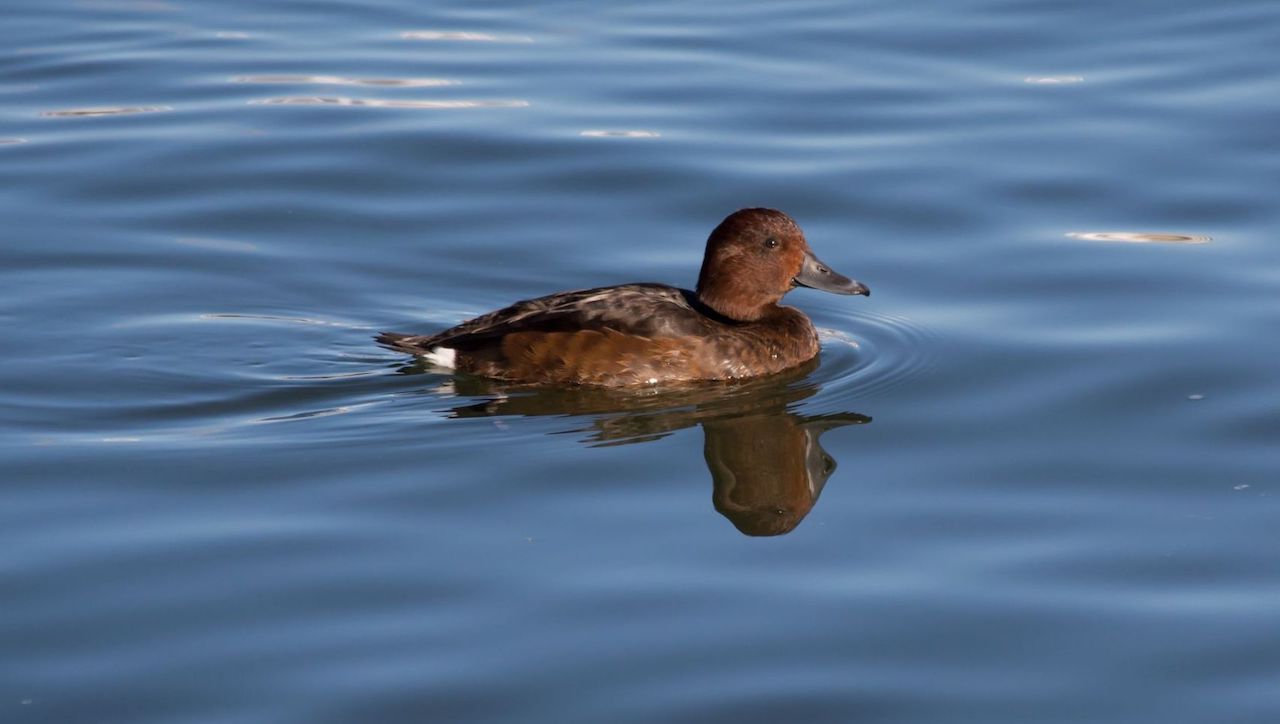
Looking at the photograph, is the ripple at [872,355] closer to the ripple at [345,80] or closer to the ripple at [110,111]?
the ripple at [345,80]

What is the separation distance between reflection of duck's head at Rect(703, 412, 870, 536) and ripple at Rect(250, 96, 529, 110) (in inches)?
231

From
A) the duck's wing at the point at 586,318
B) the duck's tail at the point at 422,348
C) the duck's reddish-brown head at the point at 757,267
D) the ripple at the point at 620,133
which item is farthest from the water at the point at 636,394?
the duck's reddish-brown head at the point at 757,267

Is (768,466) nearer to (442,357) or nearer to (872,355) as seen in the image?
(872,355)

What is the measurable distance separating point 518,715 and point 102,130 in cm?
935

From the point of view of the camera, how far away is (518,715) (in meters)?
5.76

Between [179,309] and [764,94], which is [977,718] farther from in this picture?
[764,94]

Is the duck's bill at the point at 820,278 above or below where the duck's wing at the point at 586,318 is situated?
above

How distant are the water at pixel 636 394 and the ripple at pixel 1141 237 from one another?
30 mm

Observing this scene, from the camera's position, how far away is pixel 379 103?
14414 mm

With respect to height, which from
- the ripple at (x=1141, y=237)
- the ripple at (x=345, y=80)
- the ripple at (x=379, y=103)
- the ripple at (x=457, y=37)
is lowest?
the ripple at (x=1141, y=237)

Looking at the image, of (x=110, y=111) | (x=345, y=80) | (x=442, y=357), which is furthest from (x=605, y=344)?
(x=110, y=111)

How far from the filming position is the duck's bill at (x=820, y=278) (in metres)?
9.94

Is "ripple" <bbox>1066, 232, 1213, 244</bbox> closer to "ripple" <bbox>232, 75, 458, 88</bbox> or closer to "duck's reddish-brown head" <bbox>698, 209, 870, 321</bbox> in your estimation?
"duck's reddish-brown head" <bbox>698, 209, 870, 321</bbox>

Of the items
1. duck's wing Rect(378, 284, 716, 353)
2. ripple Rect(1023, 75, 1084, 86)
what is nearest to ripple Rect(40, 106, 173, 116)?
duck's wing Rect(378, 284, 716, 353)
